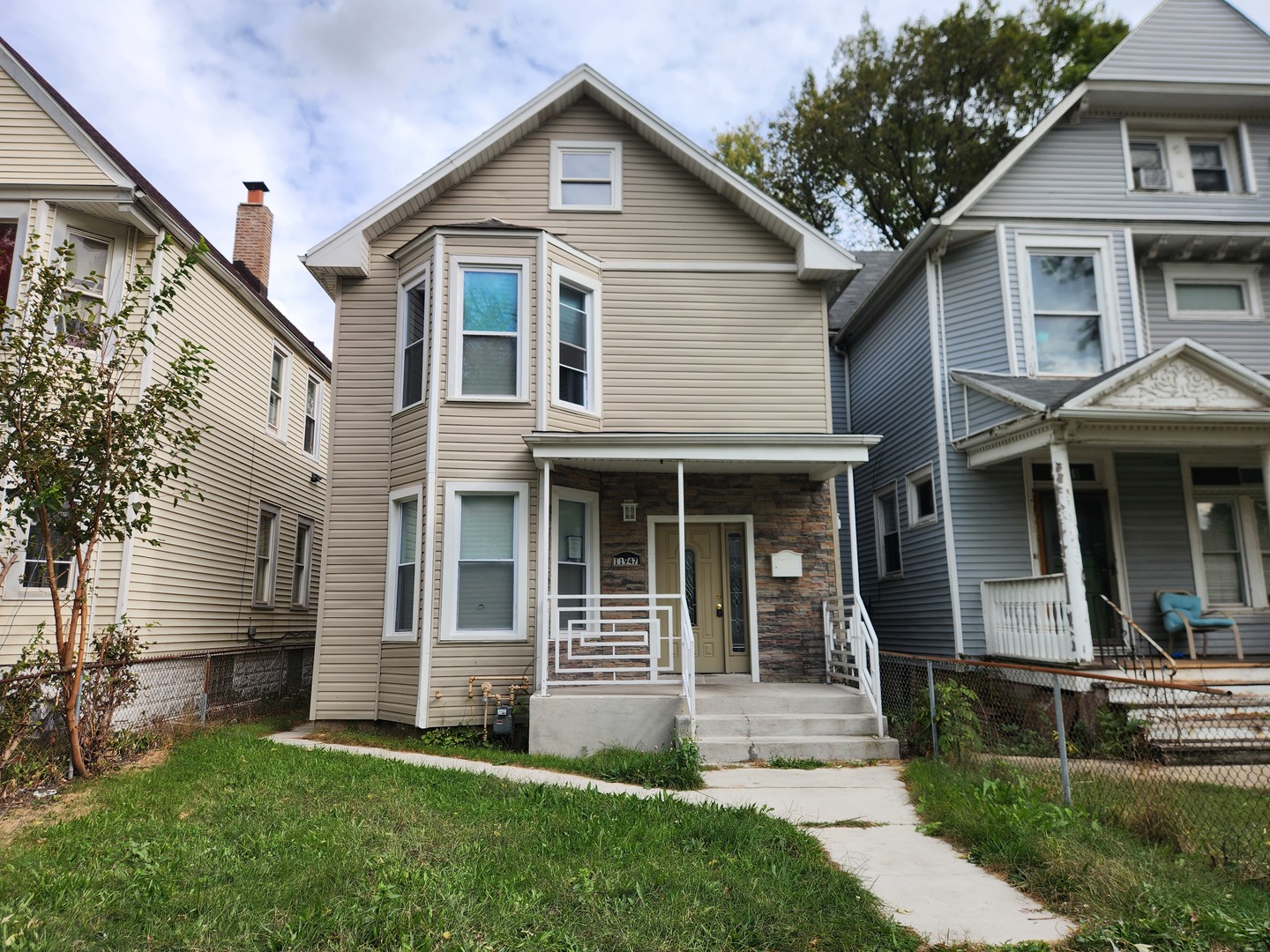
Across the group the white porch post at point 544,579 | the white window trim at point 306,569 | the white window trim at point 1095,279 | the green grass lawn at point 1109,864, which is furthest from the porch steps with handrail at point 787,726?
the white window trim at point 306,569

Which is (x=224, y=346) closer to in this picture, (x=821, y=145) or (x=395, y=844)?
(x=395, y=844)

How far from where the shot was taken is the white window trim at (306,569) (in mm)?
16078

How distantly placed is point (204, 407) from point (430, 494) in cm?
498

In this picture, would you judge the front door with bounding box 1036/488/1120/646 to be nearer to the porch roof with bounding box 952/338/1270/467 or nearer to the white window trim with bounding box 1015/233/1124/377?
the porch roof with bounding box 952/338/1270/467

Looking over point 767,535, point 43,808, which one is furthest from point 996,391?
point 43,808

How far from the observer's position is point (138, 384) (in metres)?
10.6

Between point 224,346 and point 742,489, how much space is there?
8582 mm

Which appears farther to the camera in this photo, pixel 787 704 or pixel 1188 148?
pixel 1188 148

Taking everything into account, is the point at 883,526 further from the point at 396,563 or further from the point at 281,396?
the point at 281,396

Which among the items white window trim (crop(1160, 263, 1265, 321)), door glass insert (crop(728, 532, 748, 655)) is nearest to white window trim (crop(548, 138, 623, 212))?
door glass insert (crop(728, 532, 748, 655))

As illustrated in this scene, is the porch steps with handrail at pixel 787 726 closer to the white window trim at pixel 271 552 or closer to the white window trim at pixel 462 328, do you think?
the white window trim at pixel 462 328

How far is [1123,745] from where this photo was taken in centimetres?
826

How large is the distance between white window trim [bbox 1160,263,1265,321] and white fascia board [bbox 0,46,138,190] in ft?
47.1

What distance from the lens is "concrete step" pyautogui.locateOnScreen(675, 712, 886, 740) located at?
8625mm
